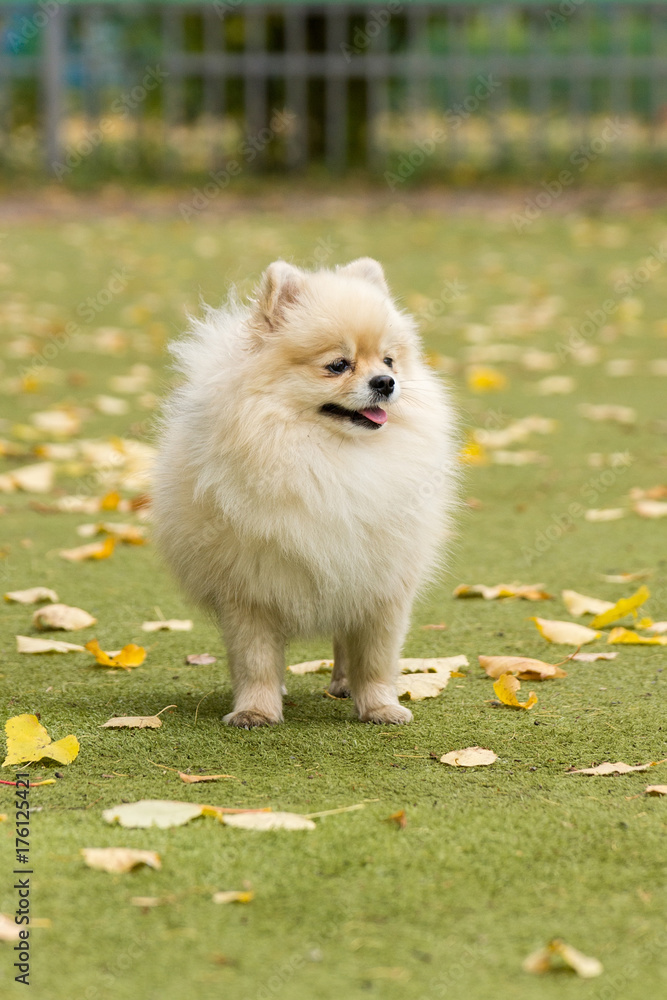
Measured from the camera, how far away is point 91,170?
1842 cm

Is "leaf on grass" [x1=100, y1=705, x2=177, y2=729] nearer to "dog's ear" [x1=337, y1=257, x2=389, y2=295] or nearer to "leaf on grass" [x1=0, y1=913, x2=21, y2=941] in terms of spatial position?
"leaf on grass" [x1=0, y1=913, x2=21, y2=941]

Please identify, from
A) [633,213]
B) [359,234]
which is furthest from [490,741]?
[633,213]

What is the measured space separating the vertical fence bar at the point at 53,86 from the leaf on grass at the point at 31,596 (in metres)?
15.0

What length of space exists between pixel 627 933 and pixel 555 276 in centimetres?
1056

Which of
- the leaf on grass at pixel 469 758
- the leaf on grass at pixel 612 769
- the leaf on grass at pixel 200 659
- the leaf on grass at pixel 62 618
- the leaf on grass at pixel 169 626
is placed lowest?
the leaf on grass at pixel 169 626

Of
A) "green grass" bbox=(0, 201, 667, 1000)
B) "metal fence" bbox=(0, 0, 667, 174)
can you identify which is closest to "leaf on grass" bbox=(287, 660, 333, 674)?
"green grass" bbox=(0, 201, 667, 1000)

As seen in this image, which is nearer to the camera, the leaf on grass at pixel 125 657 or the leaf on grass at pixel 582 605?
the leaf on grass at pixel 125 657

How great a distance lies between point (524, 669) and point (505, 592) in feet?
2.75

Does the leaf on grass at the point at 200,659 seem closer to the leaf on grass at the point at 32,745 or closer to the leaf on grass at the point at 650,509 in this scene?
the leaf on grass at the point at 32,745

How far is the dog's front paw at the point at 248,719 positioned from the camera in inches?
131

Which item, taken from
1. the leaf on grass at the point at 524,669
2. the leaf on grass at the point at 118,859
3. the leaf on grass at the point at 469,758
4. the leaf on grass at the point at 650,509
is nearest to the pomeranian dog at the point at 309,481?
the leaf on grass at the point at 469,758

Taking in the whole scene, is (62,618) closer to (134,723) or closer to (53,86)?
(134,723)

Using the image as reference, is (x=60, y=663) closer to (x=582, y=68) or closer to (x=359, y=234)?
(x=359, y=234)

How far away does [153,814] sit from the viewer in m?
2.66
